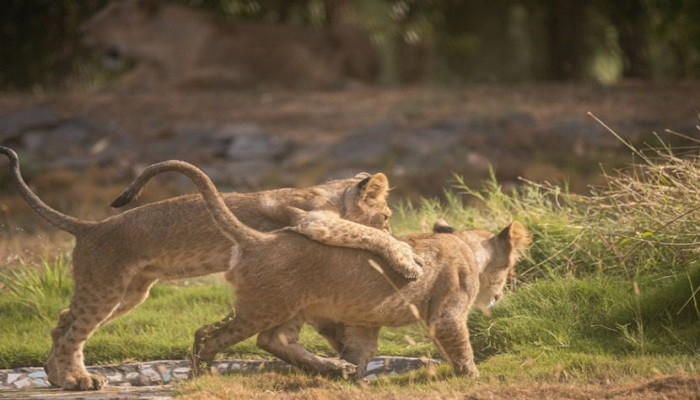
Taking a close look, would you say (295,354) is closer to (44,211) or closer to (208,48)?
(44,211)

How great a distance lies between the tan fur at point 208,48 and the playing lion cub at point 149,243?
12.6 meters

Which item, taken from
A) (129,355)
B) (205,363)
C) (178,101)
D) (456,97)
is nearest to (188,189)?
(178,101)

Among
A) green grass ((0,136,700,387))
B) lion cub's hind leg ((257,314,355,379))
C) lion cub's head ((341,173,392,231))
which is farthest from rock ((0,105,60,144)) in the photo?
lion cub's hind leg ((257,314,355,379))

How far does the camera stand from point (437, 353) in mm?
8148

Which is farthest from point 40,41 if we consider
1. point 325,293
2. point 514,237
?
point 325,293

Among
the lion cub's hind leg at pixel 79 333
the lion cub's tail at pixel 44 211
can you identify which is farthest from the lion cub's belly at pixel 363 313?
the lion cub's tail at pixel 44 211

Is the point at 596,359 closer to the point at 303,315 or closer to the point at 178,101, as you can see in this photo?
the point at 303,315

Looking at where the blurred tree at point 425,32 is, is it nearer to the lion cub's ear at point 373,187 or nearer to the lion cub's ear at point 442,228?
the lion cub's ear at point 442,228

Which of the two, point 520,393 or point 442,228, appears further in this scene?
point 442,228

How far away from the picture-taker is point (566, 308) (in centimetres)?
814

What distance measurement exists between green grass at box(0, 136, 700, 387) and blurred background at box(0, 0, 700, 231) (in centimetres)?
500

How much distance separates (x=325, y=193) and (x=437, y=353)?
4.09 feet

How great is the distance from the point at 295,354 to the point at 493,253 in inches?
54.9

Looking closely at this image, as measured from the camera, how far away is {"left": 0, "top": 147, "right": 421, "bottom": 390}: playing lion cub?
24.0ft
